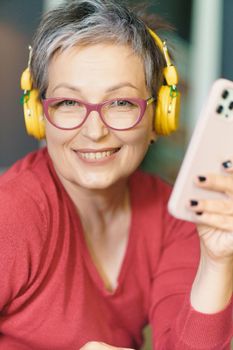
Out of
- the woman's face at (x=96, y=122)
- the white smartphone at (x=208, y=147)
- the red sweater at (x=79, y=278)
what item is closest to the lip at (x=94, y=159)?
the woman's face at (x=96, y=122)

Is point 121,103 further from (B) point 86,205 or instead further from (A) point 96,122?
(B) point 86,205

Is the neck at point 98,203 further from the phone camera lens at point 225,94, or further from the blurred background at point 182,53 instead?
the blurred background at point 182,53

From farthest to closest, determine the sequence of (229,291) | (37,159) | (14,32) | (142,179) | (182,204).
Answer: (14,32)
(142,179)
(37,159)
(229,291)
(182,204)

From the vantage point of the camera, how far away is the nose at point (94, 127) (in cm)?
103

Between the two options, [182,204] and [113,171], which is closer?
[182,204]

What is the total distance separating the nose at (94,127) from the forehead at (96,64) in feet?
0.21

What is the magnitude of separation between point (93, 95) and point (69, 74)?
61 millimetres

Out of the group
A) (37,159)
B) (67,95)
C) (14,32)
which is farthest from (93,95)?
(14,32)

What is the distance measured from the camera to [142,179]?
55.7 inches

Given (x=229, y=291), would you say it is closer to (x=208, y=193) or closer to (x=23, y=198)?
(x=208, y=193)

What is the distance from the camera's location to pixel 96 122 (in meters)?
1.03

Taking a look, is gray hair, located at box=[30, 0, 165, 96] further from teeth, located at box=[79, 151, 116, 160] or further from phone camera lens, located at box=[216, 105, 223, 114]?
phone camera lens, located at box=[216, 105, 223, 114]

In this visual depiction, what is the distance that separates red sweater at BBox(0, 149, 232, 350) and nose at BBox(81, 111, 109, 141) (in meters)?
0.16

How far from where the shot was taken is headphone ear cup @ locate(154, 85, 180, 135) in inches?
44.9
